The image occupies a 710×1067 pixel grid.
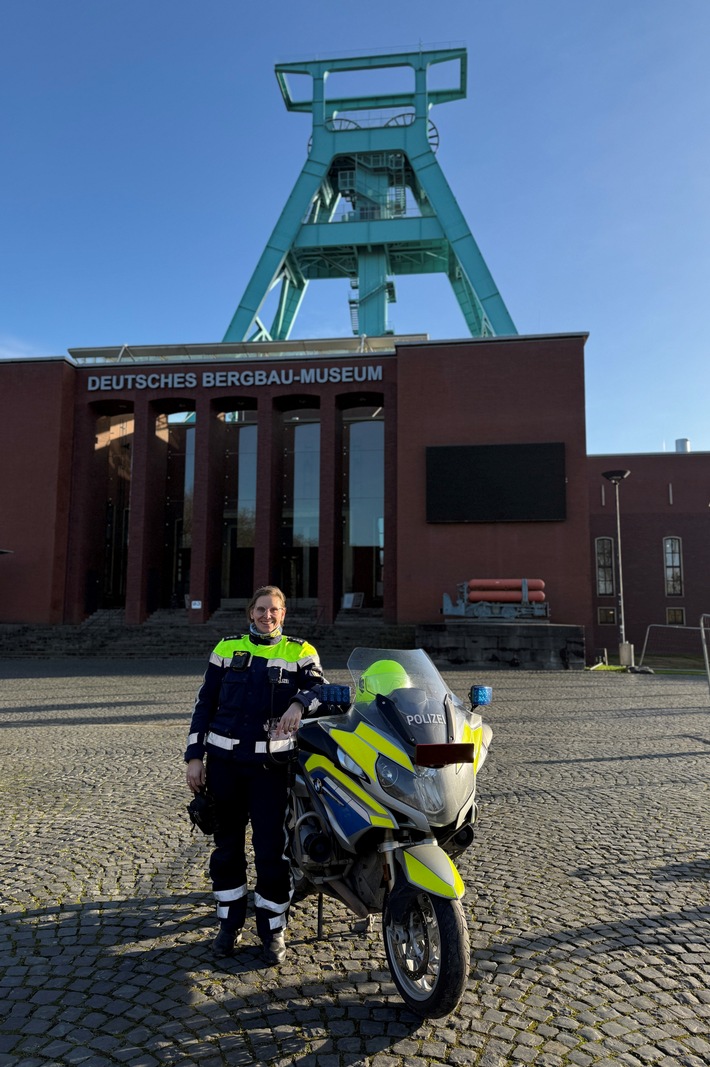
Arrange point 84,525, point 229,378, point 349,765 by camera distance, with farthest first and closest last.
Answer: point 229,378
point 84,525
point 349,765

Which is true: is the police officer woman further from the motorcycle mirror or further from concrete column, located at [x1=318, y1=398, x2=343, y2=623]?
concrete column, located at [x1=318, y1=398, x2=343, y2=623]

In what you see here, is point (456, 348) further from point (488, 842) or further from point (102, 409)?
point (488, 842)

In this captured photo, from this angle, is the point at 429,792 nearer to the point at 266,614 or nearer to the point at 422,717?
the point at 422,717

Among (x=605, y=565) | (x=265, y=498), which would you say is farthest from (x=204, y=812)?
(x=605, y=565)

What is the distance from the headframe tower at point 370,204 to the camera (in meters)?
35.8

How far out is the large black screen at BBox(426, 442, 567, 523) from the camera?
2605 centimetres

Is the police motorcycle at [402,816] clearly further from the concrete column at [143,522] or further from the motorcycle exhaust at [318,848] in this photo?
the concrete column at [143,522]

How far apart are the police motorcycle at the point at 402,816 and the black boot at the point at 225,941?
1.57 feet

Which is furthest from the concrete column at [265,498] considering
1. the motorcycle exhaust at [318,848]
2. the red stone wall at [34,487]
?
the motorcycle exhaust at [318,848]

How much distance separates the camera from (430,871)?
2.65 metres

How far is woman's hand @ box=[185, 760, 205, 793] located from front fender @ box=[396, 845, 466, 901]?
1.07 metres

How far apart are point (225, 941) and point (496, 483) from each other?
24111mm

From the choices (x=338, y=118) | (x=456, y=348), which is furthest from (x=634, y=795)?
(x=338, y=118)

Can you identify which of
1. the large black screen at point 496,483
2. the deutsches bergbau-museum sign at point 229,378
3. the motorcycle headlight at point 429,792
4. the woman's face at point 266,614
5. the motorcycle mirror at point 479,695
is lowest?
the motorcycle headlight at point 429,792
